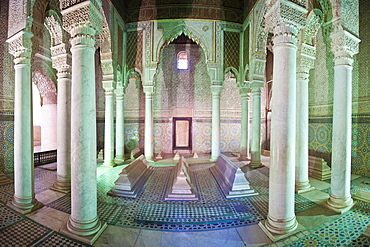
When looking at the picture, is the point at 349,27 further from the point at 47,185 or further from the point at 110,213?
the point at 47,185

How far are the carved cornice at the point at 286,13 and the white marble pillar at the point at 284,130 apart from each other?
6 cm

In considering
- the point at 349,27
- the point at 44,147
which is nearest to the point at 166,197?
the point at 349,27

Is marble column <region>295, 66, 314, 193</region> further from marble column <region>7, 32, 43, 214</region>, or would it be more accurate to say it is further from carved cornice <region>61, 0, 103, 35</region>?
marble column <region>7, 32, 43, 214</region>

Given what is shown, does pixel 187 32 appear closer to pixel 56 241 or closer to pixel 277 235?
pixel 277 235

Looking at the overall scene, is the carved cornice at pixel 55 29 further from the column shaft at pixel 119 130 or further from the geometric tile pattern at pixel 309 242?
the geometric tile pattern at pixel 309 242

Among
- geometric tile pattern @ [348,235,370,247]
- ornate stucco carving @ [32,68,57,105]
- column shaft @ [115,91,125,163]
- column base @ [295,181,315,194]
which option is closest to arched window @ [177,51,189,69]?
column shaft @ [115,91,125,163]

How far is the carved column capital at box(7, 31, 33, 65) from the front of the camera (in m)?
3.25

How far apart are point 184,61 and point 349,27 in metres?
7.75

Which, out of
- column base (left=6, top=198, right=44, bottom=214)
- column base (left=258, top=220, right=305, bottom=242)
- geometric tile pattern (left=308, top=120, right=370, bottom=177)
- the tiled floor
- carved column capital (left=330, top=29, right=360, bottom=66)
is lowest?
the tiled floor

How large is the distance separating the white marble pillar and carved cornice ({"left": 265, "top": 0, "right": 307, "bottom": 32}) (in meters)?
0.06

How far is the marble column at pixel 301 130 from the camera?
4.19 m

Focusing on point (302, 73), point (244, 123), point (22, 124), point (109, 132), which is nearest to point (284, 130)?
point (302, 73)

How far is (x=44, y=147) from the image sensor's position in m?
8.62

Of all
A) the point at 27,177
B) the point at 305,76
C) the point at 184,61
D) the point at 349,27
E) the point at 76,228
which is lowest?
the point at 76,228
